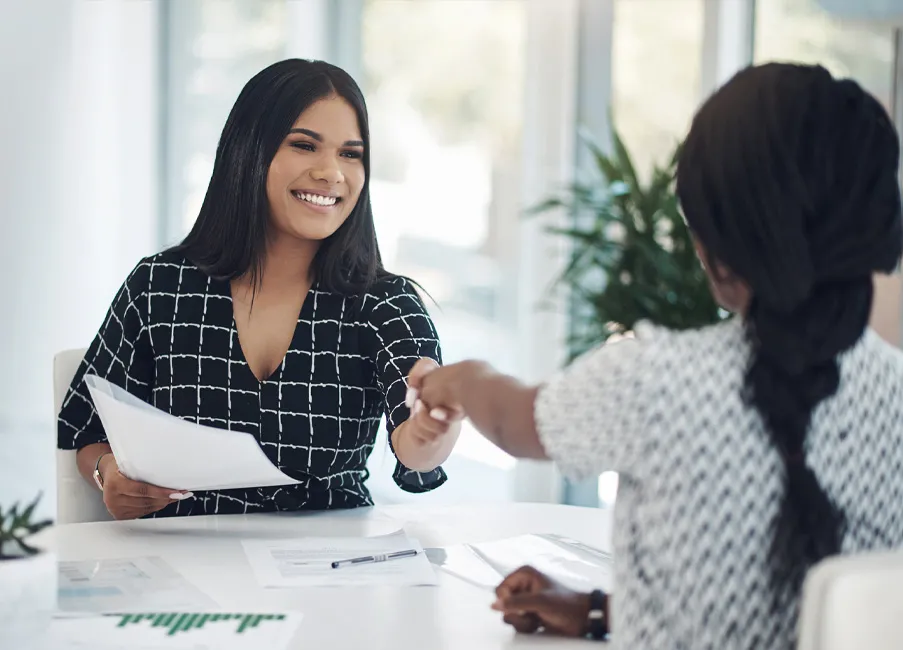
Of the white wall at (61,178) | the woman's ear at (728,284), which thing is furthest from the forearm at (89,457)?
the white wall at (61,178)

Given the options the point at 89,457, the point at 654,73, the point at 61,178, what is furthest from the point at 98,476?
the point at 654,73

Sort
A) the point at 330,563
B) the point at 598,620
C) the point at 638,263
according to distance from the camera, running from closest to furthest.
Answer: the point at 598,620 → the point at 330,563 → the point at 638,263

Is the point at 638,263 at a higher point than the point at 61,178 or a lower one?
lower

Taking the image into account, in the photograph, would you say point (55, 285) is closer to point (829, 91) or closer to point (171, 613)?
point (171, 613)

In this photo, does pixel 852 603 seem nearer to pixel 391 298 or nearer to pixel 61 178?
pixel 391 298

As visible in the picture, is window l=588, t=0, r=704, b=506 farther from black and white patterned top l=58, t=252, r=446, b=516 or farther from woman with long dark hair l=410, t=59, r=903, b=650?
woman with long dark hair l=410, t=59, r=903, b=650

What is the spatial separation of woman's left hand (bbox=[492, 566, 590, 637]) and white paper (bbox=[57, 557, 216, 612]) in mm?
348

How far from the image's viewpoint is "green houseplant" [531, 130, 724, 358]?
310 centimetres

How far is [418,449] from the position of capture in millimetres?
1793

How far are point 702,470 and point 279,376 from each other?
1.08 m

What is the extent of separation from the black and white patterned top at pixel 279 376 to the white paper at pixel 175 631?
2.04ft

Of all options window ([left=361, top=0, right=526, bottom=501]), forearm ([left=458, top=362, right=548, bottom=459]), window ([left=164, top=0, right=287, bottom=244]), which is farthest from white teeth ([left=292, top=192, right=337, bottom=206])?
window ([left=164, top=0, right=287, bottom=244])

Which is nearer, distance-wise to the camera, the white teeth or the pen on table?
the pen on table

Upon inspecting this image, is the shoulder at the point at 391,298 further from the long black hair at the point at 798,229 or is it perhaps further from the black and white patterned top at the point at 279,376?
the long black hair at the point at 798,229
